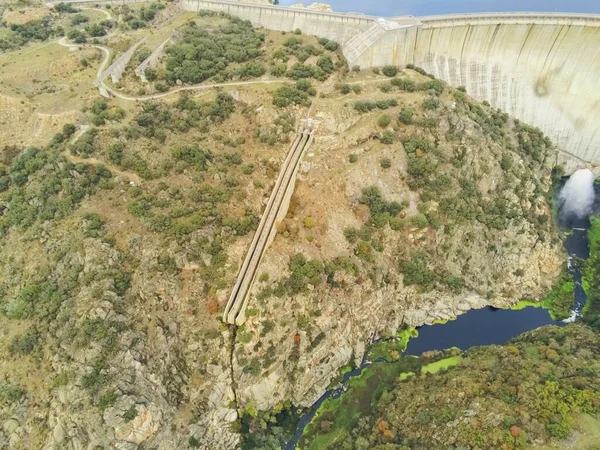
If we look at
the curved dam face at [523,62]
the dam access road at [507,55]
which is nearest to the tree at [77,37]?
the dam access road at [507,55]

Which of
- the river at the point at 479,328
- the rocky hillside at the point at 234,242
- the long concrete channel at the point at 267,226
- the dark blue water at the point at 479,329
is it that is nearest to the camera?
the rocky hillside at the point at 234,242

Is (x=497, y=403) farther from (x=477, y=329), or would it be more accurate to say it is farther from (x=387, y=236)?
(x=387, y=236)

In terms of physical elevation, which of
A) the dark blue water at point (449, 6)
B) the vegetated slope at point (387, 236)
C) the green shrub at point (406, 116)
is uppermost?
the dark blue water at point (449, 6)

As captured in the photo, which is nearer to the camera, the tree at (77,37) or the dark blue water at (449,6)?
the tree at (77,37)

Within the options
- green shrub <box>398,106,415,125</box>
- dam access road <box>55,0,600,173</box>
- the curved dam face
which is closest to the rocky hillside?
green shrub <box>398,106,415,125</box>

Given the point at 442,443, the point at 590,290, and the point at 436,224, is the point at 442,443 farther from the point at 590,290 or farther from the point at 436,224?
the point at 590,290

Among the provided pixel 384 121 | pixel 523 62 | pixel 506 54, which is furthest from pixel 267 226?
pixel 523 62

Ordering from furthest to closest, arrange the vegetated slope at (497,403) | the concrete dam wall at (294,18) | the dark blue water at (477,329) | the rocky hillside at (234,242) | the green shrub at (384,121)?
1. the concrete dam wall at (294,18)
2. the green shrub at (384,121)
3. the dark blue water at (477,329)
4. the rocky hillside at (234,242)
5. the vegetated slope at (497,403)

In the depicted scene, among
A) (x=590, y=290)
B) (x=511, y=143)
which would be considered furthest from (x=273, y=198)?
(x=590, y=290)

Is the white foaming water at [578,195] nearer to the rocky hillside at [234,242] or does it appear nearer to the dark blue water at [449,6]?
the rocky hillside at [234,242]
